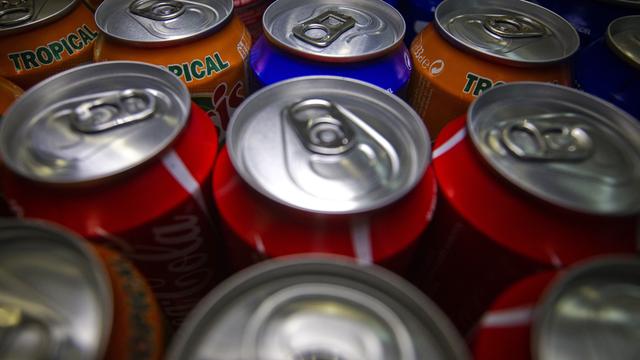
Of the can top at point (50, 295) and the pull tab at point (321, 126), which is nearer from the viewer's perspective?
the can top at point (50, 295)

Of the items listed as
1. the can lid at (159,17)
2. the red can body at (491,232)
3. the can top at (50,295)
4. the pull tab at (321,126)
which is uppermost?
the can lid at (159,17)

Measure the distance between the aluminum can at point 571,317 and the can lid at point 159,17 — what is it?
40.6 inches

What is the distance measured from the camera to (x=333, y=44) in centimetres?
128

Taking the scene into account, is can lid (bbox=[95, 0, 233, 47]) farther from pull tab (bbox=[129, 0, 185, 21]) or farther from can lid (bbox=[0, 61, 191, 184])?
can lid (bbox=[0, 61, 191, 184])

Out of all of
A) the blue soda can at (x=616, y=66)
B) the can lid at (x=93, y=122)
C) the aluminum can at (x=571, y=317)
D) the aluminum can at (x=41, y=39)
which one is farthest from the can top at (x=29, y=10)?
the blue soda can at (x=616, y=66)

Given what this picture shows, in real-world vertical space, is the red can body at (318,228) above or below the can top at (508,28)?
below

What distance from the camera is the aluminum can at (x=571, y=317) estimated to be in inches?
25.3

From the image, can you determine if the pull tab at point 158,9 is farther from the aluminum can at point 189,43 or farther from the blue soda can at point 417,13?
the blue soda can at point 417,13

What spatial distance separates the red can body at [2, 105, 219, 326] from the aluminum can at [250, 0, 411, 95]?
A: 0.98 ft

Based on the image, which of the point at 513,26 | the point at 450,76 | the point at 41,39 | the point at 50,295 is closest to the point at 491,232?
the point at 450,76

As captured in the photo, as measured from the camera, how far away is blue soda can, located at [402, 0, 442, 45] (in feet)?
5.43

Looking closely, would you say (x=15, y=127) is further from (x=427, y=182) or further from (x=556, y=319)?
(x=556, y=319)

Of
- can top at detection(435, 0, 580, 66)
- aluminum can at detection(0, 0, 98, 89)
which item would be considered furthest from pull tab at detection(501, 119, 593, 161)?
aluminum can at detection(0, 0, 98, 89)

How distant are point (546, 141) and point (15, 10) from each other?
67.0 inches
